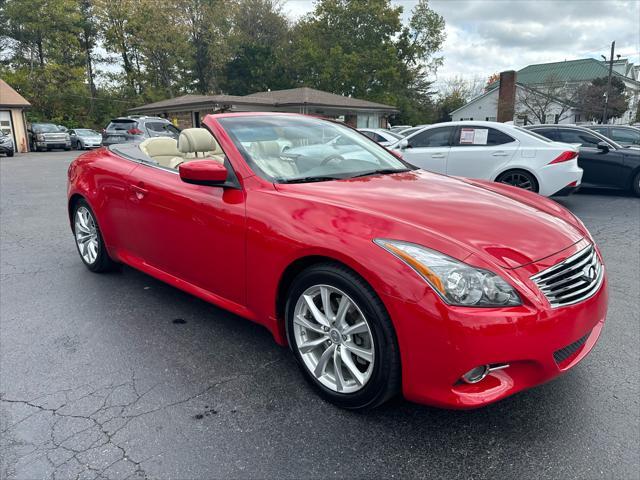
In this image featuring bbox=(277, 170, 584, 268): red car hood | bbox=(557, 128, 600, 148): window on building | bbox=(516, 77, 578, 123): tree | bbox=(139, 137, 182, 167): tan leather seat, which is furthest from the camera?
bbox=(516, 77, 578, 123): tree

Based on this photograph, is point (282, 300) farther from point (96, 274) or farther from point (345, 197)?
point (96, 274)

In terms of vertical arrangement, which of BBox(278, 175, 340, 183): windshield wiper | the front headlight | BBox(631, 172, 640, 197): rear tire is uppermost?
BBox(278, 175, 340, 183): windshield wiper

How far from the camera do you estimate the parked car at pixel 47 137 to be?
2623 cm

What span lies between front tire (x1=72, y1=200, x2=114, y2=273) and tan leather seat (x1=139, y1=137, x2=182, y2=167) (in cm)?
79

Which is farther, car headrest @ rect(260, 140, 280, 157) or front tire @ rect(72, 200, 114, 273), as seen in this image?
front tire @ rect(72, 200, 114, 273)

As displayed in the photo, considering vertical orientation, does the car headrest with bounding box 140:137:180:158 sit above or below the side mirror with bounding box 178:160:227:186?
above

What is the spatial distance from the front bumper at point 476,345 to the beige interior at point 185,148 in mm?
1803

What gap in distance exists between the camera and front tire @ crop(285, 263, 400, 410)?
2.10 metres

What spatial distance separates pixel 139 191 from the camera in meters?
3.45

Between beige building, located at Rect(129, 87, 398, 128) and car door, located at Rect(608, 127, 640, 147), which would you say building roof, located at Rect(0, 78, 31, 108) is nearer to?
beige building, located at Rect(129, 87, 398, 128)

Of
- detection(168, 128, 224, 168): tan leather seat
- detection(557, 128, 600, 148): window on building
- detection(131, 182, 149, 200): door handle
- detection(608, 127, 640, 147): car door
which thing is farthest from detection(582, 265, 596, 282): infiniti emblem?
detection(608, 127, 640, 147): car door

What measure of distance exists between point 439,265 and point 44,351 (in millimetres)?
2649

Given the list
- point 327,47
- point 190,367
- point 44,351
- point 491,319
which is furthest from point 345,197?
point 327,47

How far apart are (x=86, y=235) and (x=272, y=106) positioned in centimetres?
2606
